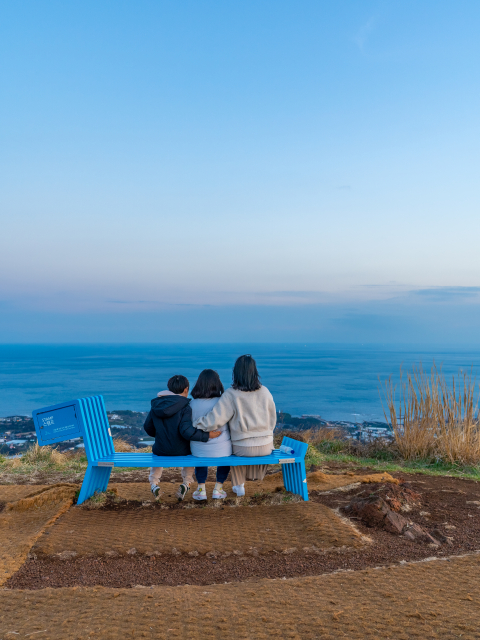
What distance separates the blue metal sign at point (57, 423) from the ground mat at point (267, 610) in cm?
187

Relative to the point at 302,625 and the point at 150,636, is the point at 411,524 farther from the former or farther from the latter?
the point at 150,636

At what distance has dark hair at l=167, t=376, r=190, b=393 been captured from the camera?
5066mm

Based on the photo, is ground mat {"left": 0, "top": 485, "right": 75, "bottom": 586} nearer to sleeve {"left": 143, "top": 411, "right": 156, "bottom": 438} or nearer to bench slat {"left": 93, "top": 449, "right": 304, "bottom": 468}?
bench slat {"left": 93, "top": 449, "right": 304, "bottom": 468}

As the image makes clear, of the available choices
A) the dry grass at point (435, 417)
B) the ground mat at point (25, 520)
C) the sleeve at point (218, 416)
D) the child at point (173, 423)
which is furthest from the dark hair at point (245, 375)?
the dry grass at point (435, 417)

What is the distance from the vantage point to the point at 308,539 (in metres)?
4.18

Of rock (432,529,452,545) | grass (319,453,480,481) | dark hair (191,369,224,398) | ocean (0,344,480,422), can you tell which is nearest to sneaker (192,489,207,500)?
dark hair (191,369,224,398)

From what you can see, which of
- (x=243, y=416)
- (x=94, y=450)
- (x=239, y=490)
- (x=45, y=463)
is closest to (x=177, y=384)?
(x=243, y=416)

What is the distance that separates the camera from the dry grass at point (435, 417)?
26.0 ft

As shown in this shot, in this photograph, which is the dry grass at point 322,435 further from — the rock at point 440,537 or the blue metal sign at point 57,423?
the blue metal sign at point 57,423

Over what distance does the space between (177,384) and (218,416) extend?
555 millimetres

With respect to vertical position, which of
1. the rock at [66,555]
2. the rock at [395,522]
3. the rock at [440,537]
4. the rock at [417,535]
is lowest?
the rock at [440,537]

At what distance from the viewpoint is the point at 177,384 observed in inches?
200

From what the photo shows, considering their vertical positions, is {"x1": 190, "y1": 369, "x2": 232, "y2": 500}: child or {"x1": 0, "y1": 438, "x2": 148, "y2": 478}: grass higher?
{"x1": 190, "y1": 369, "x2": 232, "y2": 500}: child

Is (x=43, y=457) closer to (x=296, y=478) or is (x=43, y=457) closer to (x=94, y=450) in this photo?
(x=94, y=450)
